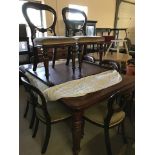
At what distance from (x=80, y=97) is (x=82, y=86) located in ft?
0.84

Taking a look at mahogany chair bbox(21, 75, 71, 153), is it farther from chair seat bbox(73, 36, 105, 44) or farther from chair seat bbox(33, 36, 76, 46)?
chair seat bbox(73, 36, 105, 44)

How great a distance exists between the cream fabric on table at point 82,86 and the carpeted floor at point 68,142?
573 mm

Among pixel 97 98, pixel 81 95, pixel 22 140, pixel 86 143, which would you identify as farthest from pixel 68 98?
pixel 22 140

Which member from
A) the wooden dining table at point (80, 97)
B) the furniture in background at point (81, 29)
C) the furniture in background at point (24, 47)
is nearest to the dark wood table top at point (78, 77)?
the wooden dining table at point (80, 97)

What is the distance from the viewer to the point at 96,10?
20.5 feet

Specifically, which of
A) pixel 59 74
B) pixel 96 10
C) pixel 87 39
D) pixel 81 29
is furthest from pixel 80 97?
pixel 96 10

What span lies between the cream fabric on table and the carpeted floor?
0.57 metres

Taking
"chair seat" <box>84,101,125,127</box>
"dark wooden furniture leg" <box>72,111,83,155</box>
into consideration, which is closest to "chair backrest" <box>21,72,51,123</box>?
"dark wooden furniture leg" <box>72,111,83,155</box>

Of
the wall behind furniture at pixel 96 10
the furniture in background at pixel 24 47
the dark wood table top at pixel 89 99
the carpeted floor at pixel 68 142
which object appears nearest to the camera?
the dark wood table top at pixel 89 99

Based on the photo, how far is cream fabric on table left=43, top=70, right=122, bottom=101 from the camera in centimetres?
161

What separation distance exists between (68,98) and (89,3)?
510 centimetres

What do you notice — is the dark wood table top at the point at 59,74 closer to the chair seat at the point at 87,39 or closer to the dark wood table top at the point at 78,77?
the dark wood table top at the point at 78,77

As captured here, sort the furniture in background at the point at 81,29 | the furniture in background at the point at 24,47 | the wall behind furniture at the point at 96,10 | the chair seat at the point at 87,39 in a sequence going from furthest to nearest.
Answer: the wall behind furniture at the point at 96,10 < the furniture in background at the point at 24,47 < the furniture in background at the point at 81,29 < the chair seat at the point at 87,39

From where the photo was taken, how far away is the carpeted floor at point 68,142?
1.75 m
